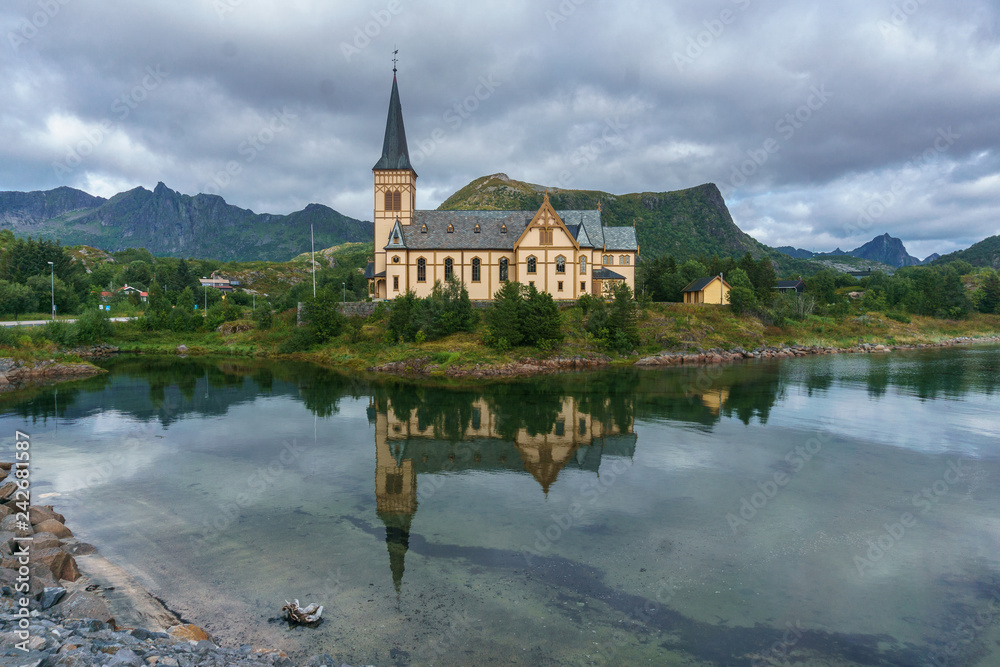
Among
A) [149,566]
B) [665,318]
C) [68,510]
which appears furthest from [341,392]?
[665,318]

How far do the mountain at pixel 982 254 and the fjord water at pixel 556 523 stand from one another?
643 ft

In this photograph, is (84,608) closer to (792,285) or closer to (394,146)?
(394,146)

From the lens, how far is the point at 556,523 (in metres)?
14.7

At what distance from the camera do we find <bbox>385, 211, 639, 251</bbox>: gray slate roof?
5553 cm

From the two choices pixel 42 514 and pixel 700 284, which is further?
pixel 700 284

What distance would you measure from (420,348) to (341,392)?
12118 mm

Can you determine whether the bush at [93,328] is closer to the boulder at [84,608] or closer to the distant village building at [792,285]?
the boulder at [84,608]

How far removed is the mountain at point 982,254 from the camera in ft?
567

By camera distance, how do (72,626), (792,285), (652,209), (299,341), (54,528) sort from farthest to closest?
1. (652,209)
2. (792,285)
3. (299,341)
4. (54,528)
5. (72,626)

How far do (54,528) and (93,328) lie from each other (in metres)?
54.1

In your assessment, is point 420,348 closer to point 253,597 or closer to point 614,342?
point 614,342

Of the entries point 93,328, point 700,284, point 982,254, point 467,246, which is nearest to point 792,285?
point 700,284

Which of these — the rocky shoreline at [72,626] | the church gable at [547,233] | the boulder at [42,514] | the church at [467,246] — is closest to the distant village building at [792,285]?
the church at [467,246]

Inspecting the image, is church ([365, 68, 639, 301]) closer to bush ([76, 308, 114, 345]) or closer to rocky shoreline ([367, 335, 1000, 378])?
rocky shoreline ([367, 335, 1000, 378])
